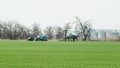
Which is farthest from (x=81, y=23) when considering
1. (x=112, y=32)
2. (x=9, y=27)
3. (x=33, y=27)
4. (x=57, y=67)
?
(x=57, y=67)

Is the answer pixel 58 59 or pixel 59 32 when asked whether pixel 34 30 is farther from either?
pixel 58 59

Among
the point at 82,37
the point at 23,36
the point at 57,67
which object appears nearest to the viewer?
the point at 57,67

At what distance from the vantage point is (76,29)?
117250 millimetres

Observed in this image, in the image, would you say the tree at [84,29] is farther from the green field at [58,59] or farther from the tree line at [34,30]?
the green field at [58,59]

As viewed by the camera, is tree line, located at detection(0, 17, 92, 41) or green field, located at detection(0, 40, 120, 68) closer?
green field, located at detection(0, 40, 120, 68)

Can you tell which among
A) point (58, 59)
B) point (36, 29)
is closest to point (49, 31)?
point (36, 29)

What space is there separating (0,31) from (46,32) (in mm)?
16681

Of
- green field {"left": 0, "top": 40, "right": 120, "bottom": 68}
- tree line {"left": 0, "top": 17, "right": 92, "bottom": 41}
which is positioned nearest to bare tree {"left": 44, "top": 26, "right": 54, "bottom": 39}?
tree line {"left": 0, "top": 17, "right": 92, "bottom": 41}

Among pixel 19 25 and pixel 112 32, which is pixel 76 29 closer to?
pixel 112 32

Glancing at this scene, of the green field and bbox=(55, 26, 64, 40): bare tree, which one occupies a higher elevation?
bbox=(55, 26, 64, 40): bare tree

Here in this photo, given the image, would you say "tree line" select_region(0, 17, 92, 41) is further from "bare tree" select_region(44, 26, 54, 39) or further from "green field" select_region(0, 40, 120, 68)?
"green field" select_region(0, 40, 120, 68)

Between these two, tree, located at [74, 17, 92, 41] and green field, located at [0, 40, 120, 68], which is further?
tree, located at [74, 17, 92, 41]

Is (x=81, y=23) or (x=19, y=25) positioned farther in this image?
(x=19, y=25)

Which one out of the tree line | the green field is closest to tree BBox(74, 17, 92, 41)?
the tree line
